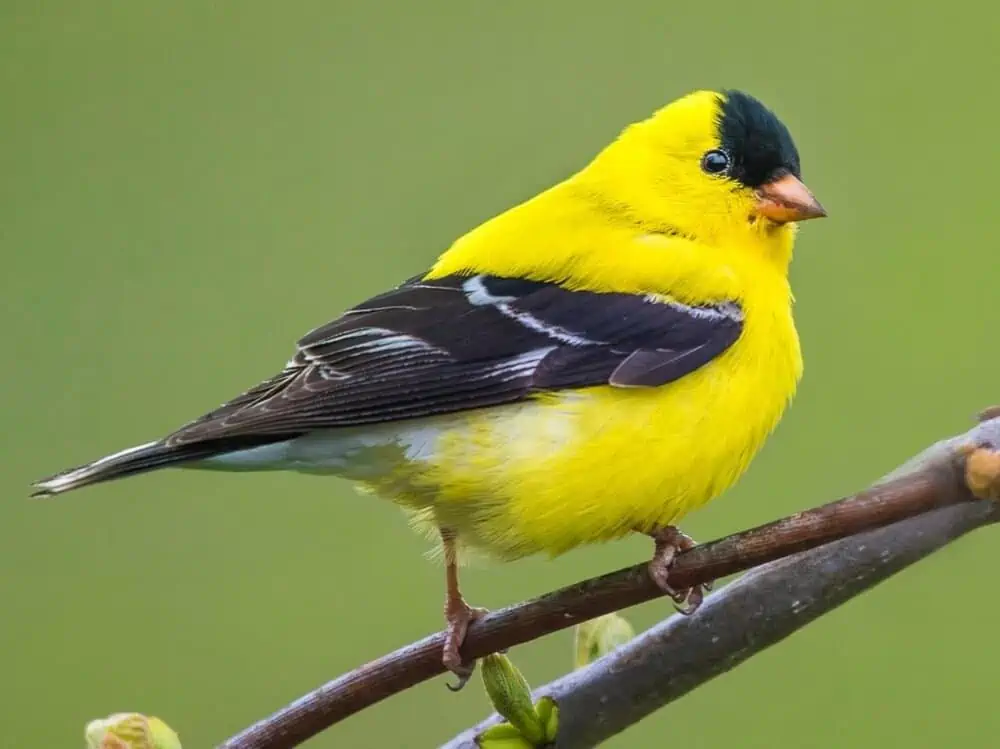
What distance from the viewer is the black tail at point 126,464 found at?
5.24 feet

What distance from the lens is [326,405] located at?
1.73m

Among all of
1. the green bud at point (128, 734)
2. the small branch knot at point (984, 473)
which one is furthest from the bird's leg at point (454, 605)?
the small branch knot at point (984, 473)

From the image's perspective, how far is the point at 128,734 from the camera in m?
1.19

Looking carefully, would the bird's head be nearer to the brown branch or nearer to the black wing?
the black wing

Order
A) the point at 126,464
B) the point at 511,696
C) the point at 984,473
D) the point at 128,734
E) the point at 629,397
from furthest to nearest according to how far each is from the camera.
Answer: the point at 629,397
the point at 126,464
the point at 511,696
the point at 128,734
the point at 984,473

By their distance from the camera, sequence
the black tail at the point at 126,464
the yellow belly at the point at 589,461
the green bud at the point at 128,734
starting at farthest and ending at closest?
the yellow belly at the point at 589,461 → the black tail at the point at 126,464 → the green bud at the point at 128,734

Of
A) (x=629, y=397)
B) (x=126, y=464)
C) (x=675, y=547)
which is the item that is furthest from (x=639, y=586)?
(x=126, y=464)

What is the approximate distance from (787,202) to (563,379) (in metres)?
0.52

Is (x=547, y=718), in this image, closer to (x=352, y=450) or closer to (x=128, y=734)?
(x=128, y=734)

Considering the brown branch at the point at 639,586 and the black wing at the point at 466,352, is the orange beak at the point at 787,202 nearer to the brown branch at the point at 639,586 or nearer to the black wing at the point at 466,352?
the black wing at the point at 466,352

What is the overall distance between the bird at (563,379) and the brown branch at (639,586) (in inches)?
5.9

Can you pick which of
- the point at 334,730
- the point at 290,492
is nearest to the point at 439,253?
the point at 334,730

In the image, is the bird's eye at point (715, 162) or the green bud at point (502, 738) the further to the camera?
the bird's eye at point (715, 162)

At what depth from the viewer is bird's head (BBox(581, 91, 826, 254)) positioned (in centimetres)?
206
